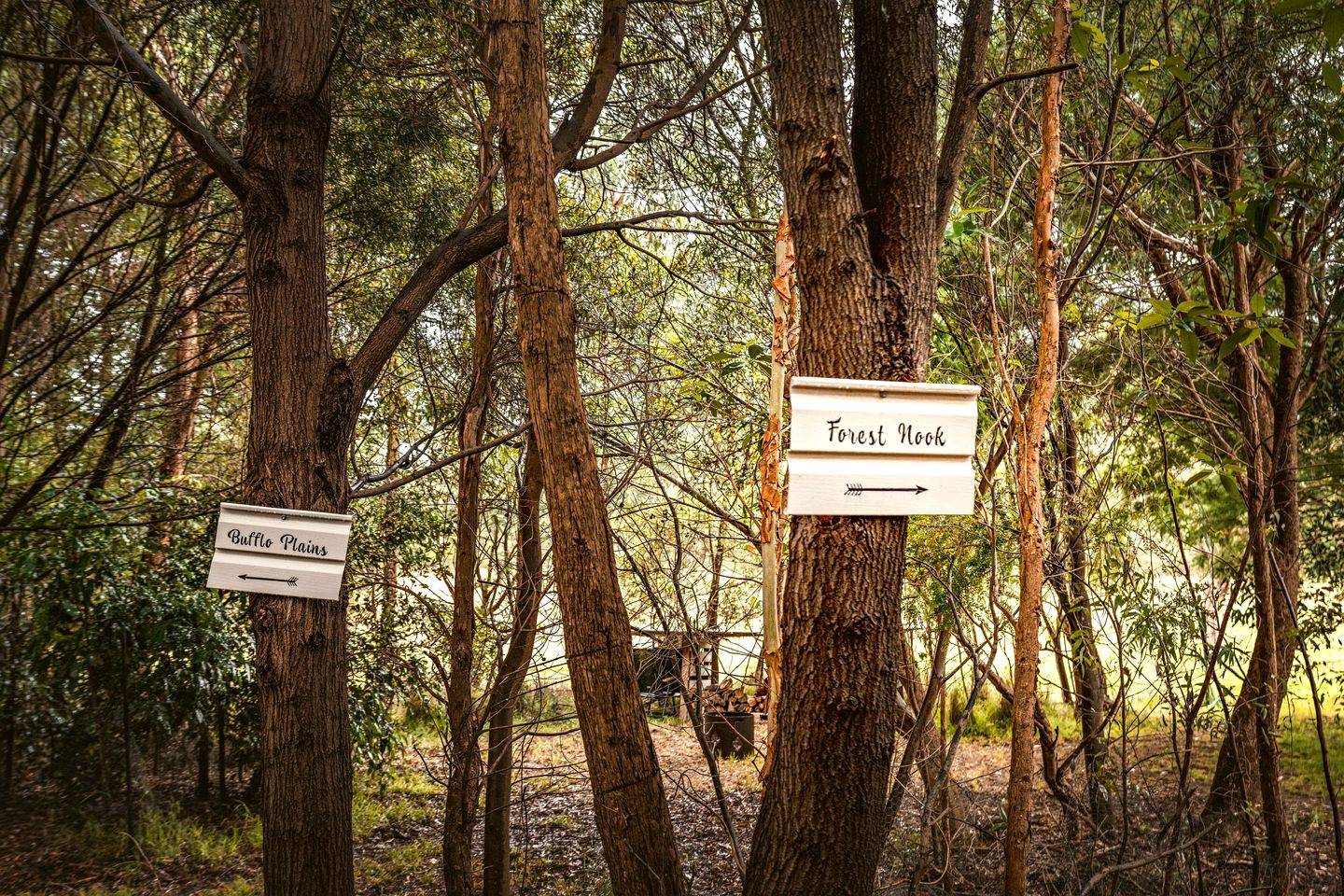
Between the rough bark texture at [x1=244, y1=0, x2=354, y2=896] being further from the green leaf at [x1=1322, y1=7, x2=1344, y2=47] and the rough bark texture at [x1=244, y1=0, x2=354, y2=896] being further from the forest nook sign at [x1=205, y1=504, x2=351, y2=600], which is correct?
the green leaf at [x1=1322, y1=7, x2=1344, y2=47]

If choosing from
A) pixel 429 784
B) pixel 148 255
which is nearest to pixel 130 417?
pixel 148 255

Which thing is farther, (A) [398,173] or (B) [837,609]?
(A) [398,173]

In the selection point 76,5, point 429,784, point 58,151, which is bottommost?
point 429,784

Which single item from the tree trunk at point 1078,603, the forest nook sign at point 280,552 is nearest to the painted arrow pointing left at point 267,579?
the forest nook sign at point 280,552

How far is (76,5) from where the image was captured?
244cm

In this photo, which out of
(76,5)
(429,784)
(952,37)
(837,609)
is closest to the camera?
(837,609)

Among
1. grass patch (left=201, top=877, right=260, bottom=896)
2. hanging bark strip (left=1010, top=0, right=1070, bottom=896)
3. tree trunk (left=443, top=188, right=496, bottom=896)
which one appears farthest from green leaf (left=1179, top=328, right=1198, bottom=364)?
grass patch (left=201, top=877, right=260, bottom=896)

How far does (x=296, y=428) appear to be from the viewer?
2.56m

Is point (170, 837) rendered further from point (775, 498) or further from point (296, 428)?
point (775, 498)

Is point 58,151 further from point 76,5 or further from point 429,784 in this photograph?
point 429,784

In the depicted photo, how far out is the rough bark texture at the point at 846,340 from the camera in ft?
4.79

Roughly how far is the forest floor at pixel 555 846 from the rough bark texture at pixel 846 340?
5.45 ft

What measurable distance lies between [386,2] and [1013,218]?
3.23 m

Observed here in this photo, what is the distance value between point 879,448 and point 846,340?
19 centimetres
